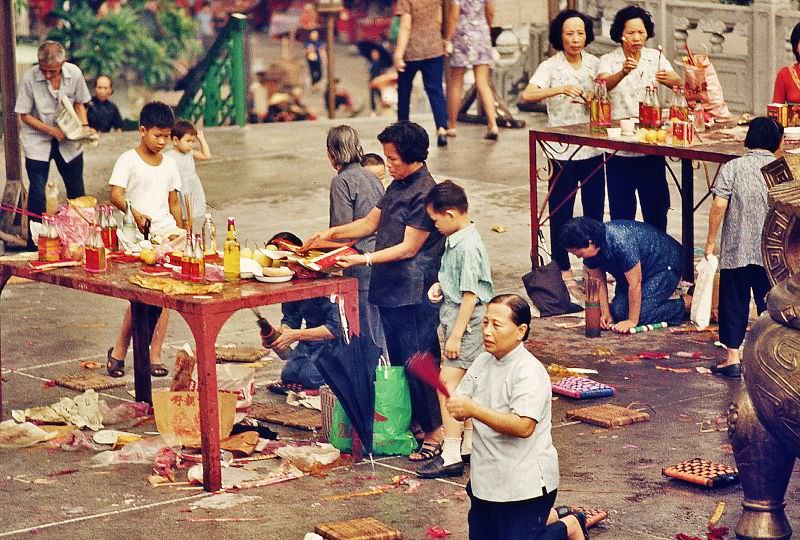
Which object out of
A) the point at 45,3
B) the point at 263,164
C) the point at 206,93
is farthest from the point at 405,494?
the point at 45,3

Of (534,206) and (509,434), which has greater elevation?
(534,206)

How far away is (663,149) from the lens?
10977 millimetres

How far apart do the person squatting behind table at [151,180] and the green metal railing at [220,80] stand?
33.3 feet

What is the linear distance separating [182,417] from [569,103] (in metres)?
4.79

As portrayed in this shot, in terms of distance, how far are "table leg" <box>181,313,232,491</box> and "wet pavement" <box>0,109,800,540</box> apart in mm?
134

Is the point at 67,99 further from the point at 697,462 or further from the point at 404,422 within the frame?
the point at 697,462

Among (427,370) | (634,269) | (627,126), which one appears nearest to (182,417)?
(427,370)

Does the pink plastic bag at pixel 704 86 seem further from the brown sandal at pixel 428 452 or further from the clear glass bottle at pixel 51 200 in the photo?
the clear glass bottle at pixel 51 200

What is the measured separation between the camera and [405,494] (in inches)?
317

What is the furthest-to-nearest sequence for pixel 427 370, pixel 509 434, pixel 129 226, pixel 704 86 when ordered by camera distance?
pixel 704 86
pixel 129 226
pixel 427 370
pixel 509 434

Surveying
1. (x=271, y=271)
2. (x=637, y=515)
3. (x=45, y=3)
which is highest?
(x=45, y=3)

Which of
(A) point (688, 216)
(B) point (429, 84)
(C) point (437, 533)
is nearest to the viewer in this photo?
(C) point (437, 533)

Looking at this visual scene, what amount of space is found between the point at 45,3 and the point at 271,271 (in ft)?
81.2

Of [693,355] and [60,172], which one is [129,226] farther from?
[60,172]
